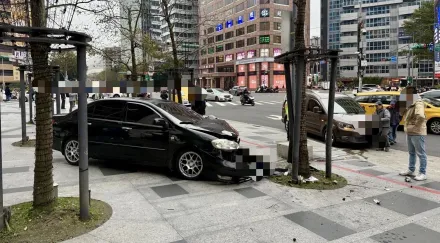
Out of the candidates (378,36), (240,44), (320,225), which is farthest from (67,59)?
(378,36)

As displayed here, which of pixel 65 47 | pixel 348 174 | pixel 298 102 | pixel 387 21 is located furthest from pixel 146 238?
pixel 387 21

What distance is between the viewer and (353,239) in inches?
165

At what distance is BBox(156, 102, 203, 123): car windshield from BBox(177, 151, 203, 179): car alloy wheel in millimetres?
727

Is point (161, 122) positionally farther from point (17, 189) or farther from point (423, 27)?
point (423, 27)

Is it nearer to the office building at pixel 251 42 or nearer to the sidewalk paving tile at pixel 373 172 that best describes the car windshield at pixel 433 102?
the sidewalk paving tile at pixel 373 172

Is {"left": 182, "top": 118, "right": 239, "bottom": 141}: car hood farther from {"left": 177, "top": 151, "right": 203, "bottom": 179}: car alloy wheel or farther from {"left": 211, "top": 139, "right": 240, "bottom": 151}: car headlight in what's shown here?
{"left": 177, "top": 151, "right": 203, "bottom": 179}: car alloy wheel

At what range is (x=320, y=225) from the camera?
4.61 m

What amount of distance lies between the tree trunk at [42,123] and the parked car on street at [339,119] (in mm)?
7461

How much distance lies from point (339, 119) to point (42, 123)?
8759 millimetres

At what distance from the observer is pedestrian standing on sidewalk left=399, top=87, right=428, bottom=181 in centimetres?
668

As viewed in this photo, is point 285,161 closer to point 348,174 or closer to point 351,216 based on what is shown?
point 348,174

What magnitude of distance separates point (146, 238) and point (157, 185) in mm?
2206

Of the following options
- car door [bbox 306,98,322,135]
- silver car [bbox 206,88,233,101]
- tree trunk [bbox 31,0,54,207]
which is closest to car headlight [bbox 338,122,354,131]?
car door [bbox 306,98,322,135]

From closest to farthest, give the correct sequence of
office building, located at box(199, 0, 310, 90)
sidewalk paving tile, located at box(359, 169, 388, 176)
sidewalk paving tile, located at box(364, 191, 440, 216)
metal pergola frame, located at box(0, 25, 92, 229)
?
metal pergola frame, located at box(0, 25, 92, 229) < sidewalk paving tile, located at box(364, 191, 440, 216) < sidewalk paving tile, located at box(359, 169, 388, 176) < office building, located at box(199, 0, 310, 90)
